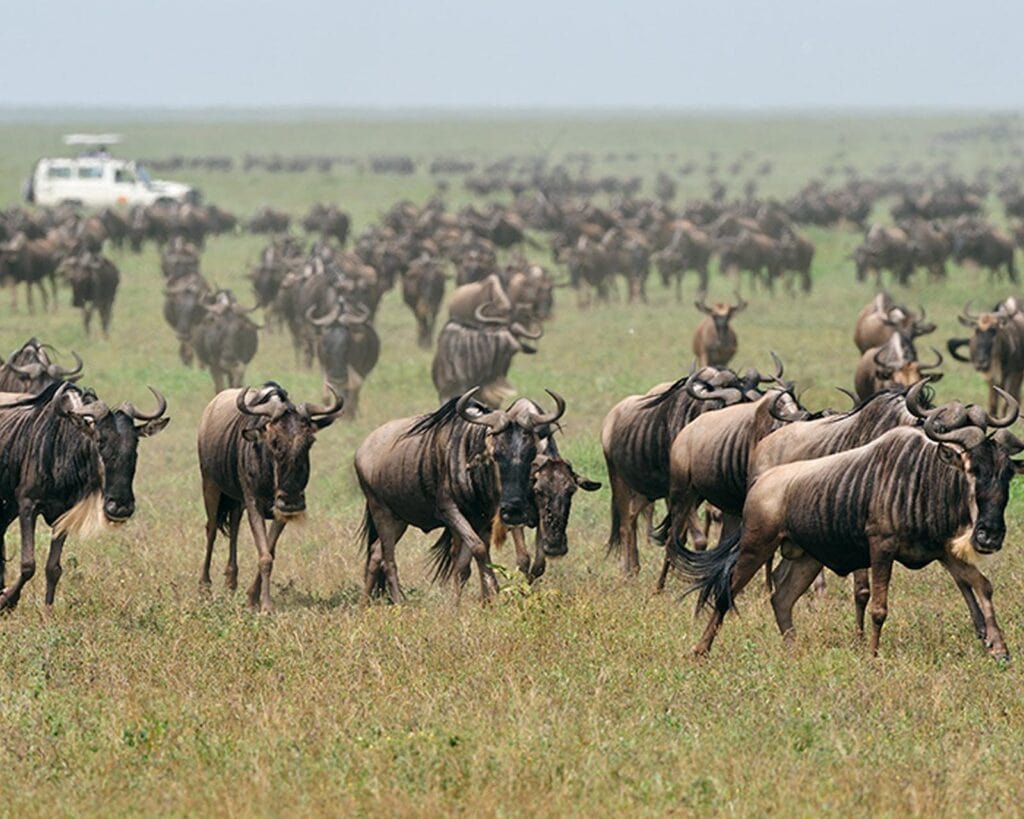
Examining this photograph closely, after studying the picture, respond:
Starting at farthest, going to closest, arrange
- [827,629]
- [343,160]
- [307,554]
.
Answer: [343,160] → [307,554] → [827,629]

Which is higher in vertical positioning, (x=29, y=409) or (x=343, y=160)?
(x=29, y=409)

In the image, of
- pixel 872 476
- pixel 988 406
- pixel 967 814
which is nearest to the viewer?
pixel 967 814

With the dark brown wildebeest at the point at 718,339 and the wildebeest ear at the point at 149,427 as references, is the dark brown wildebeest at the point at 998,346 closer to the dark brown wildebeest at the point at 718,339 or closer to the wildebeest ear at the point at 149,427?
the dark brown wildebeest at the point at 718,339

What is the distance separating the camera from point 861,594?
9570mm

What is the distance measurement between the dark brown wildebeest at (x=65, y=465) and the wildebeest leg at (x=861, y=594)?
156 inches

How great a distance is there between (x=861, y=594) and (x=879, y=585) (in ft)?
2.14

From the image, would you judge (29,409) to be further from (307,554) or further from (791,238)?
(791,238)

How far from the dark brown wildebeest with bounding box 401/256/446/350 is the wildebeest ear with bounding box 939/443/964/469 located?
18.5 meters

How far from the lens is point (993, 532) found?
8352mm

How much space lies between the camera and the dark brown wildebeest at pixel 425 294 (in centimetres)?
2720

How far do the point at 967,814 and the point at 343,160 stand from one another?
304ft

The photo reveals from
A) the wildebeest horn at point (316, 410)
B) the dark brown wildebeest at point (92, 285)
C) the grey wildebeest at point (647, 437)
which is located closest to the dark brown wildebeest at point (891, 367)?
the grey wildebeest at point (647, 437)

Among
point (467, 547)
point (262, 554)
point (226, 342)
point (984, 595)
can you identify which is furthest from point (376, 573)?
point (226, 342)

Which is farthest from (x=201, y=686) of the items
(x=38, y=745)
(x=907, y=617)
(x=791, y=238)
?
(x=791, y=238)
